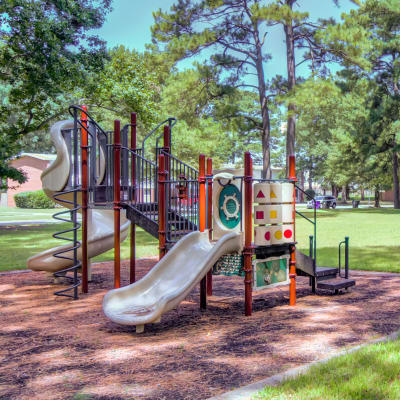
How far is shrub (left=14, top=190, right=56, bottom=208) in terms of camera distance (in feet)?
155

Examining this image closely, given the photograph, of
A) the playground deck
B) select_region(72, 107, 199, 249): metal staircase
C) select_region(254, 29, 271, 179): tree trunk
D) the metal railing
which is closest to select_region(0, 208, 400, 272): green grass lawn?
the playground deck

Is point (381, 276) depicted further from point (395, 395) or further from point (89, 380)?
point (89, 380)

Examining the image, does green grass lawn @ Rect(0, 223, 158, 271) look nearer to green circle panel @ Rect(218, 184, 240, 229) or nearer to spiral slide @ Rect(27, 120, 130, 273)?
spiral slide @ Rect(27, 120, 130, 273)

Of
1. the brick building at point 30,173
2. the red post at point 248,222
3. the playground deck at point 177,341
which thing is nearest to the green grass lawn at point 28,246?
the playground deck at point 177,341

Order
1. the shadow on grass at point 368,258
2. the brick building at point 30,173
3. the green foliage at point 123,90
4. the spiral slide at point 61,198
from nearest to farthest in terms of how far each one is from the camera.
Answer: the spiral slide at point 61,198 → the shadow on grass at point 368,258 → the green foliage at point 123,90 → the brick building at point 30,173

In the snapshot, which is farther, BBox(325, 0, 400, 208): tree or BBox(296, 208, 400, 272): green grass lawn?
BBox(325, 0, 400, 208): tree

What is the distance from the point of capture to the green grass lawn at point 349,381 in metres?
3.64

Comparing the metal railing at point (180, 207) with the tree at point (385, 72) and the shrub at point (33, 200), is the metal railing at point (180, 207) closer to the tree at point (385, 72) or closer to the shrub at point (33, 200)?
the tree at point (385, 72)

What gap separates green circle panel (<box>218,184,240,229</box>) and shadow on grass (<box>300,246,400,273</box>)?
15.8 feet

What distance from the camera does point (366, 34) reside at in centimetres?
Result: 2417

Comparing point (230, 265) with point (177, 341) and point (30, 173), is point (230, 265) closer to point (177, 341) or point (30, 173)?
point (177, 341)

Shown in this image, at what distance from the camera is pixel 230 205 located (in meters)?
7.14

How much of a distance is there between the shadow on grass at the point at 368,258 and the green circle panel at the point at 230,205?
4.82 m

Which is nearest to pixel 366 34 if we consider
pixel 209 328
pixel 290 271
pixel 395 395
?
pixel 290 271
